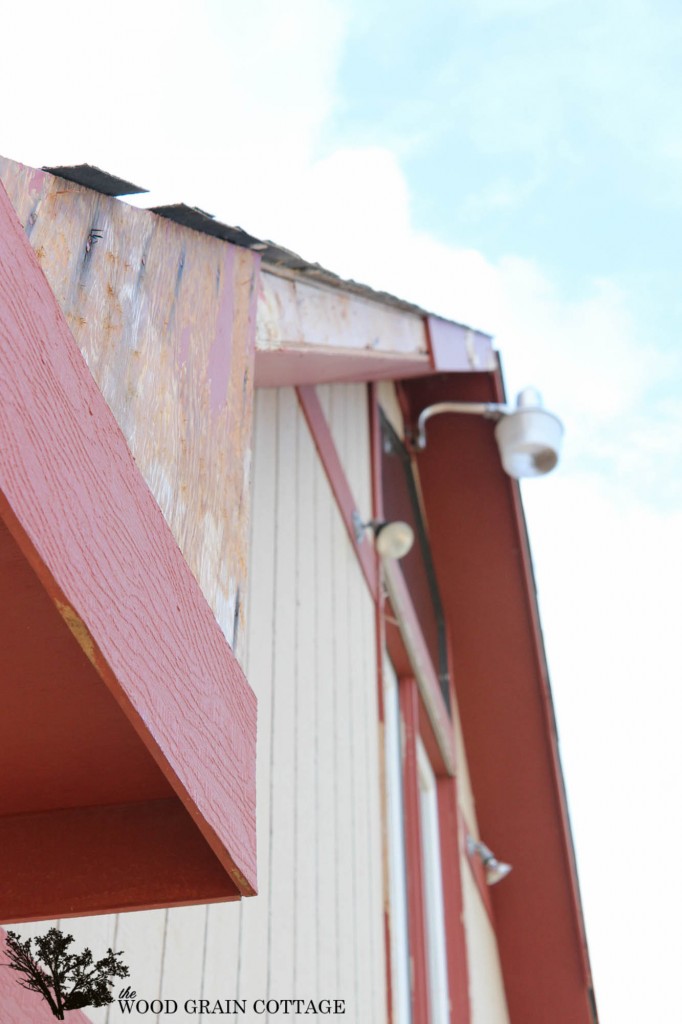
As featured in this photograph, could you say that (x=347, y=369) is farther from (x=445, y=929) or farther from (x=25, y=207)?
(x=445, y=929)

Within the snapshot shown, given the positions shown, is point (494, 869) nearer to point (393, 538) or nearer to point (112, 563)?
point (393, 538)

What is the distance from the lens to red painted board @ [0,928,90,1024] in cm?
134

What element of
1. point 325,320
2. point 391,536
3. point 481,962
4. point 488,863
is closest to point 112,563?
point 325,320

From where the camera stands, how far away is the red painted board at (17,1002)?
1.34 m

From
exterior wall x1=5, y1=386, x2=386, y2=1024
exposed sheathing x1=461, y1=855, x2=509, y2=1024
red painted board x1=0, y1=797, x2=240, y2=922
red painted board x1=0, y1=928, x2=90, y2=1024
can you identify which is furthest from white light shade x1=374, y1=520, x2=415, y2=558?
red painted board x1=0, y1=797, x2=240, y2=922

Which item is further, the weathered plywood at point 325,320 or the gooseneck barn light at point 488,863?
the gooseneck barn light at point 488,863

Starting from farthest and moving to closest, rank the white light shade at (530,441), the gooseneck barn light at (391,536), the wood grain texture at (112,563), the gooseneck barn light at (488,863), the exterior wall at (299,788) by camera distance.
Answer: the gooseneck barn light at (488,863)
the white light shade at (530,441)
the gooseneck barn light at (391,536)
the exterior wall at (299,788)
the wood grain texture at (112,563)

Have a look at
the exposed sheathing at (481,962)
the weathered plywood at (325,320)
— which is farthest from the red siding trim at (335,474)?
the exposed sheathing at (481,962)

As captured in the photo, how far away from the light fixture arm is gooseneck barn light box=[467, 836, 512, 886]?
6.31 ft

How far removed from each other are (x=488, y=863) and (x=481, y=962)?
51cm

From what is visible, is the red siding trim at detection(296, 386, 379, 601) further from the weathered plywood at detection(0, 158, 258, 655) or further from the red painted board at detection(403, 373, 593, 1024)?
the weathered plywood at detection(0, 158, 258, 655)

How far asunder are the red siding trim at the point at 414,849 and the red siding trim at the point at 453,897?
1.09ft

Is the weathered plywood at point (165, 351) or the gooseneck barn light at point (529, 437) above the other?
the gooseneck barn light at point (529, 437)

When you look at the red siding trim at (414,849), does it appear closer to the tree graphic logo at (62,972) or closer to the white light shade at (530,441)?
the white light shade at (530,441)
